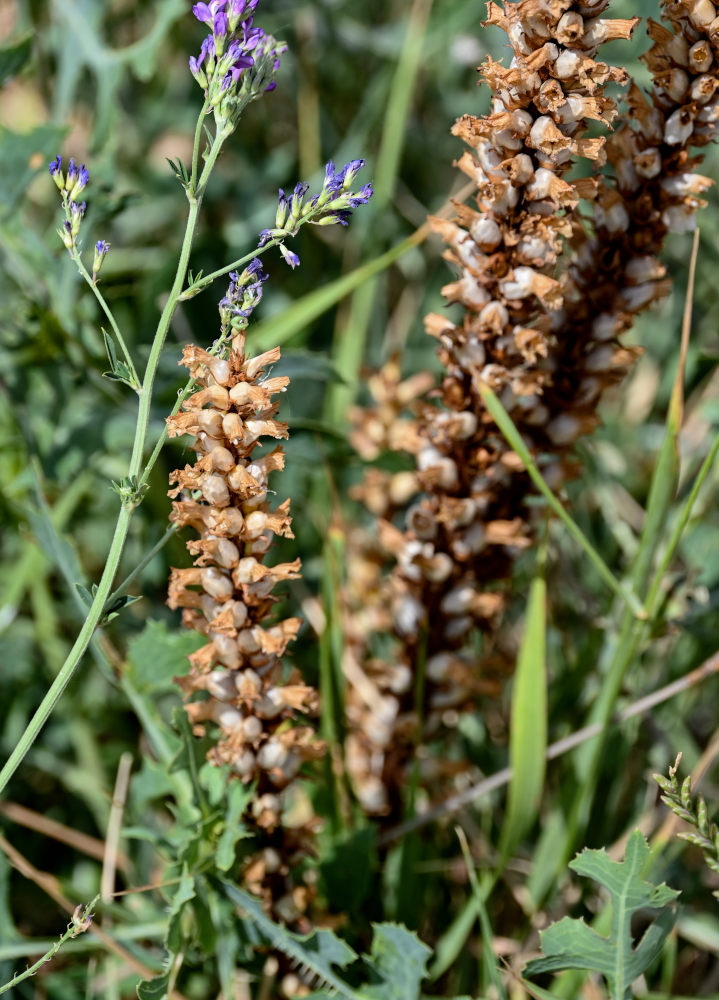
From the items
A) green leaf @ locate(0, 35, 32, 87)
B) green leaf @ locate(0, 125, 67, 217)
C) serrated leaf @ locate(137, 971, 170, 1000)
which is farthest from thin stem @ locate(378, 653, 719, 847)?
green leaf @ locate(0, 35, 32, 87)

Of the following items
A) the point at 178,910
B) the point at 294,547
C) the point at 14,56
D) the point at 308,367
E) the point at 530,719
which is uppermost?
the point at 14,56

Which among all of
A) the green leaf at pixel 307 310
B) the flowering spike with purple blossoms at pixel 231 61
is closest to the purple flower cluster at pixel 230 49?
the flowering spike with purple blossoms at pixel 231 61

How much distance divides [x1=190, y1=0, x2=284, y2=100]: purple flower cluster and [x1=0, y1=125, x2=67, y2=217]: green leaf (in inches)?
33.3

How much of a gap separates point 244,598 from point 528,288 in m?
0.46

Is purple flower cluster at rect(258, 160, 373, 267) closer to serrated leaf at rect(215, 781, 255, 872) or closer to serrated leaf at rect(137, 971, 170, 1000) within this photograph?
serrated leaf at rect(215, 781, 255, 872)

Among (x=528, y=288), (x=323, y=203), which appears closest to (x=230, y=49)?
(x=323, y=203)

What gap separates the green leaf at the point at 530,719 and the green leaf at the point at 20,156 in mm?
1126

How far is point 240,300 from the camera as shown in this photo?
94cm

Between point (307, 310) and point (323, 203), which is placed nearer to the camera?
point (323, 203)

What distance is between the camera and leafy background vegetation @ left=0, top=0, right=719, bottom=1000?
4.49ft

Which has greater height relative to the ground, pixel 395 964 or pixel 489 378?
pixel 489 378

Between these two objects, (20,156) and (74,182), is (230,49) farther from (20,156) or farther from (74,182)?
(20,156)

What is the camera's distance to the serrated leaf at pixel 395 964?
1172mm

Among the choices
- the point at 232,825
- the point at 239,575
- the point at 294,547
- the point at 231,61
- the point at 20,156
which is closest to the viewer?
the point at 231,61
